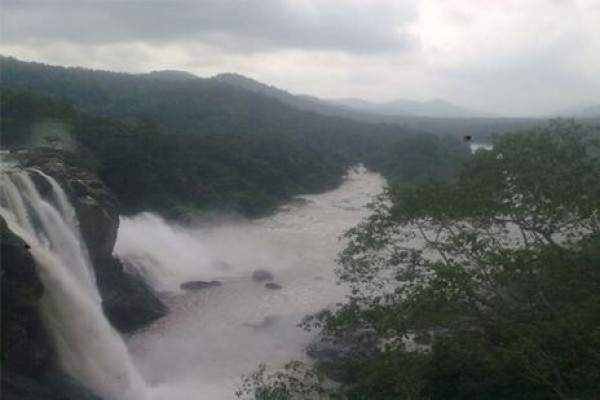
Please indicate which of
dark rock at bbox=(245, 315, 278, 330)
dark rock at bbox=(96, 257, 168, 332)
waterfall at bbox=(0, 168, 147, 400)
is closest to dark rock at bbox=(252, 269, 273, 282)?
dark rock at bbox=(245, 315, 278, 330)

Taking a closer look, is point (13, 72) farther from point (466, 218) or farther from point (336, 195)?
point (466, 218)

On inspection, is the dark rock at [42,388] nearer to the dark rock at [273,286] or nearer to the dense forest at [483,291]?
the dense forest at [483,291]

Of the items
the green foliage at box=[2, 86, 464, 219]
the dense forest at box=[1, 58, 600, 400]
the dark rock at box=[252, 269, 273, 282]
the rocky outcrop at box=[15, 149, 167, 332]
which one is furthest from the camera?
the green foliage at box=[2, 86, 464, 219]

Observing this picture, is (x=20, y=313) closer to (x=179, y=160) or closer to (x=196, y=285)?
(x=196, y=285)

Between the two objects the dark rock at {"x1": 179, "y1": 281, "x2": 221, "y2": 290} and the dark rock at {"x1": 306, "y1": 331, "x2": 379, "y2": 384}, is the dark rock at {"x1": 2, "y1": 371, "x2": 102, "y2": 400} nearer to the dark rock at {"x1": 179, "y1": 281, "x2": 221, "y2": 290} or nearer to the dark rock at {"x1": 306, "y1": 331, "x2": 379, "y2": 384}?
the dark rock at {"x1": 306, "y1": 331, "x2": 379, "y2": 384}

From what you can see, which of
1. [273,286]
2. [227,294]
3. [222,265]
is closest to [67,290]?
[227,294]

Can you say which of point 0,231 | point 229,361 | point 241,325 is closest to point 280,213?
point 241,325

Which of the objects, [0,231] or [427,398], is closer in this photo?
[427,398]

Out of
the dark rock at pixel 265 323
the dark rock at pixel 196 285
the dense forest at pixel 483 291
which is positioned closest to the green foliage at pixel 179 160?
the dark rock at pixel 196 285
